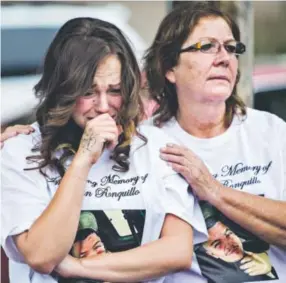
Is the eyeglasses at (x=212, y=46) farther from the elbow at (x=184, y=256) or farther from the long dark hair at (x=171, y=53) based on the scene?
the elbow at (x=184, y=256)

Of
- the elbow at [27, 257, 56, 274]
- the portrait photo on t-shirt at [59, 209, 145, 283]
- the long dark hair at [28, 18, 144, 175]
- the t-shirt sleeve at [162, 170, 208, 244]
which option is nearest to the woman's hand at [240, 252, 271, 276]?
the t-shirt sleeve at [162, 170, 208, 244]

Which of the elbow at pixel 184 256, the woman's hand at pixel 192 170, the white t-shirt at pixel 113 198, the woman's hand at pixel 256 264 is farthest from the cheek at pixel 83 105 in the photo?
the woman's hand at pixel 256 264

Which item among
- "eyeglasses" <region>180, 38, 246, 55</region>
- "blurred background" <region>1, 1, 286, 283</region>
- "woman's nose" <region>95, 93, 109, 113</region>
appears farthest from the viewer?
"blurred background" <region>1, 1, 286, 283</region>

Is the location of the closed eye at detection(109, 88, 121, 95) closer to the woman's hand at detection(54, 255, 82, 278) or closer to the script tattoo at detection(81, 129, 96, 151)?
the script tattoo at detection(81, 129, 96, 151)

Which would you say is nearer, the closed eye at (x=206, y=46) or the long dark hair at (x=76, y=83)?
the long dark hair at (x=76, y=83)

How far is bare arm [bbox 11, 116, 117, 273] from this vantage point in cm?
143

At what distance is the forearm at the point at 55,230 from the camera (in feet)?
4.69

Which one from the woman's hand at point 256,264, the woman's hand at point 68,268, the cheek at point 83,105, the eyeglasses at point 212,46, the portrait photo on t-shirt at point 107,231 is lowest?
the woman's hand at point 256,264

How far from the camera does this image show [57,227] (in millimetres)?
1430

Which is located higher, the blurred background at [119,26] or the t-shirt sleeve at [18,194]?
the blurred background at [119,26]

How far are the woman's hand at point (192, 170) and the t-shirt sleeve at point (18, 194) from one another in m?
0.34

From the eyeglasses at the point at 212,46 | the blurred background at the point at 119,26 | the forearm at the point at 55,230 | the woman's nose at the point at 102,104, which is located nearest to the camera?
the forearm at the point at 55,230

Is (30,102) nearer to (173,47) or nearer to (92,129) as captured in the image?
(92,129)

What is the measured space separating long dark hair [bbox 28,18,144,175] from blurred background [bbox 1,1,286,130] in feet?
0.47
